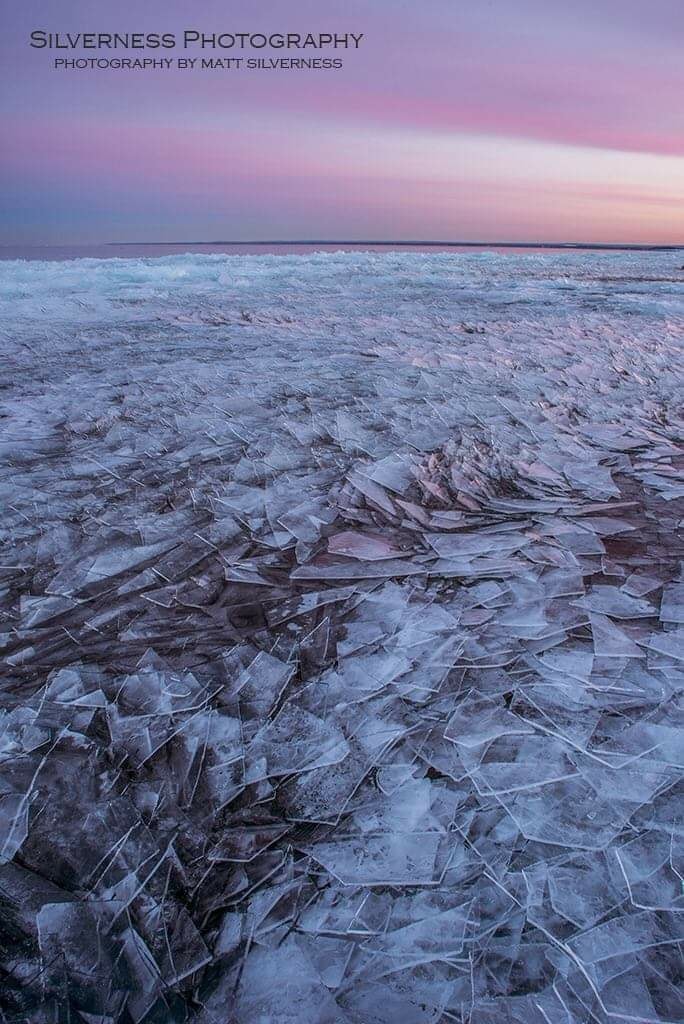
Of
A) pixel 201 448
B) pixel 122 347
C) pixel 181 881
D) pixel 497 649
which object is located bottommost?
pixel 181 881

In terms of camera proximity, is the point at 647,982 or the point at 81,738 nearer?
the point at 647,982

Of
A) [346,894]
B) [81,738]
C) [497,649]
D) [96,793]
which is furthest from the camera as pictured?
[497,649]

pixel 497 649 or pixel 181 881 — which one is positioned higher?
pixel 497 649

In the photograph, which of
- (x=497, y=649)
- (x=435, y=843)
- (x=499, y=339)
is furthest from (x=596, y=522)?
(x=499, y=339)

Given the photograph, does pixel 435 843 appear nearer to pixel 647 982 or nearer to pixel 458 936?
pixel 458 936

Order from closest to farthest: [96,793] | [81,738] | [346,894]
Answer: [346,894]
[96,793]
[81,738]

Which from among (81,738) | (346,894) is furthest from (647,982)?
(81,738)
